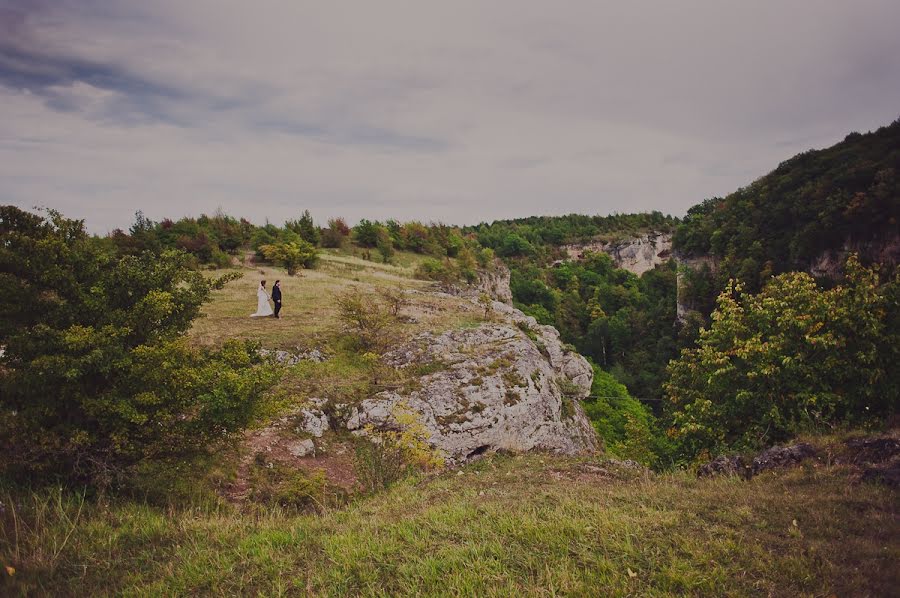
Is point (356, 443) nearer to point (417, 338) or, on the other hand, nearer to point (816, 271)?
point (417, 338)

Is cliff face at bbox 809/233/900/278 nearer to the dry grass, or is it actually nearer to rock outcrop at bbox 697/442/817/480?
rock outcrop at bbox 697/442/817/480

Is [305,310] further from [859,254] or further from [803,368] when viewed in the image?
[859,254]

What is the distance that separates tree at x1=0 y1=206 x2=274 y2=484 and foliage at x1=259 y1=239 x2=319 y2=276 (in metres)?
23.3

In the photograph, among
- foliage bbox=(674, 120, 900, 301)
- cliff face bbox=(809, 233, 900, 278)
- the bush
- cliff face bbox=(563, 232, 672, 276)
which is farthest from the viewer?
cliff face bbox=(563, 232, 672, 276)

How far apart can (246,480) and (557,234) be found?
398 feet

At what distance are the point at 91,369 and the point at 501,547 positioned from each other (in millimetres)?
6263

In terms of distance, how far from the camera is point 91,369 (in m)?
5.78

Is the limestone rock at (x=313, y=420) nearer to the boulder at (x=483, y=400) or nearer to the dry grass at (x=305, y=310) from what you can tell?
the boulder at (x=483, y=400)

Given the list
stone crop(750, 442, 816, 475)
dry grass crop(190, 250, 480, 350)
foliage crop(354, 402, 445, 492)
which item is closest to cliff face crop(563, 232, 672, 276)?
dry grass crop(190, 250, 480, 350)

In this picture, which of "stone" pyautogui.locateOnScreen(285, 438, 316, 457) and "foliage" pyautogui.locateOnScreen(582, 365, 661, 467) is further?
"foliage" pyautogui.locateOnScreen(582, 365, 661, 467)

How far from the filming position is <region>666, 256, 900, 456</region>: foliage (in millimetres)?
8617

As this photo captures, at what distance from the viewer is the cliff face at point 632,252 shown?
112 metres

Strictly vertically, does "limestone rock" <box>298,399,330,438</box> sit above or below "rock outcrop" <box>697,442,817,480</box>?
below

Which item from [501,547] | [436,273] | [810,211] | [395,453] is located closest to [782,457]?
[501,547]
